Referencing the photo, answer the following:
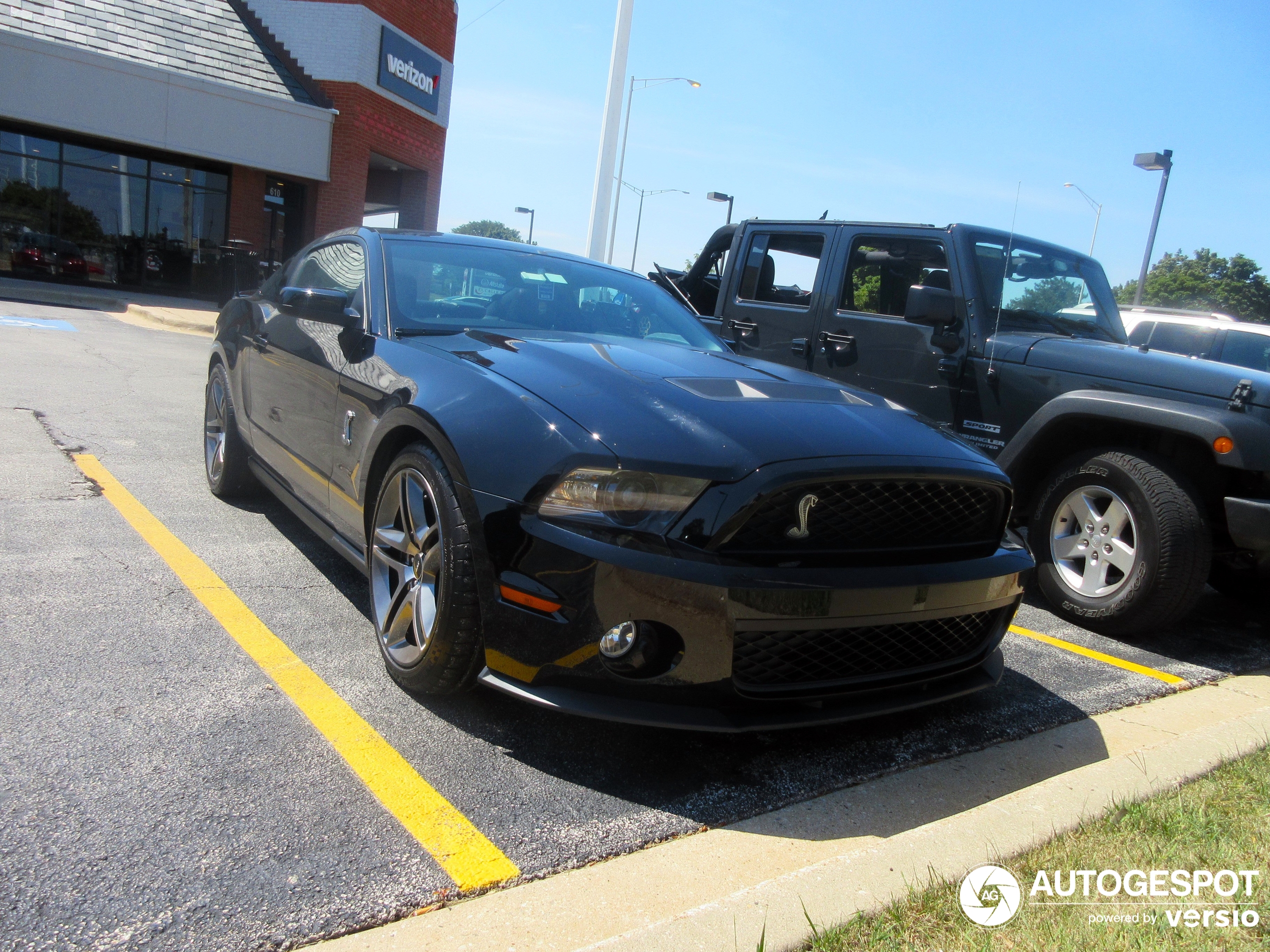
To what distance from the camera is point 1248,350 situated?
832cm

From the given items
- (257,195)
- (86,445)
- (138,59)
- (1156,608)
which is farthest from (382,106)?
(1156,608)

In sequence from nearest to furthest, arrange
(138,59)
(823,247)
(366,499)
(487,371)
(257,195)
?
(487,371) → (366,499) → (823,247) → (138,59) → (257,195)

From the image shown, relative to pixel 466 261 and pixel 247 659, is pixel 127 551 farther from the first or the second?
pixel 466 261

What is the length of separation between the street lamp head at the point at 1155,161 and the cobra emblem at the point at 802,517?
2135cm

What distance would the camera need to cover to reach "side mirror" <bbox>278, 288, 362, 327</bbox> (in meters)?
3.60

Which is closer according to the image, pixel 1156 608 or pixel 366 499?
pixel 366 499

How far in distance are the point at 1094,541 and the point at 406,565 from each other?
315cm

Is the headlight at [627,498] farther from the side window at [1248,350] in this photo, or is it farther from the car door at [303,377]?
the side window at [1248,350]

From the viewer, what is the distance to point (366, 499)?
325cm

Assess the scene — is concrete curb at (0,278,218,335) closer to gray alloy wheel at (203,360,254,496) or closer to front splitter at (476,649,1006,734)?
gray alloy wheel at (203,360,254,496)

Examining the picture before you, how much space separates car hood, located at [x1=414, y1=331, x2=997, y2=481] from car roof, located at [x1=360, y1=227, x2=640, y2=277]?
804 mm

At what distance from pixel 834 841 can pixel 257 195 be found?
21.4m

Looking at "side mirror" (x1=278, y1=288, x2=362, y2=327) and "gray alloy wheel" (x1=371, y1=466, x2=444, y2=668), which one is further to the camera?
"side mirror" (x1=278, y1=288, x2=362, y2=327)

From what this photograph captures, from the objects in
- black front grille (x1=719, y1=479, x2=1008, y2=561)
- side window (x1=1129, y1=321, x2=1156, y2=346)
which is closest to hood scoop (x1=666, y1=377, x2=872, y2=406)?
black front grille (x1=719, y1=479, x2=1008, y2=561)
